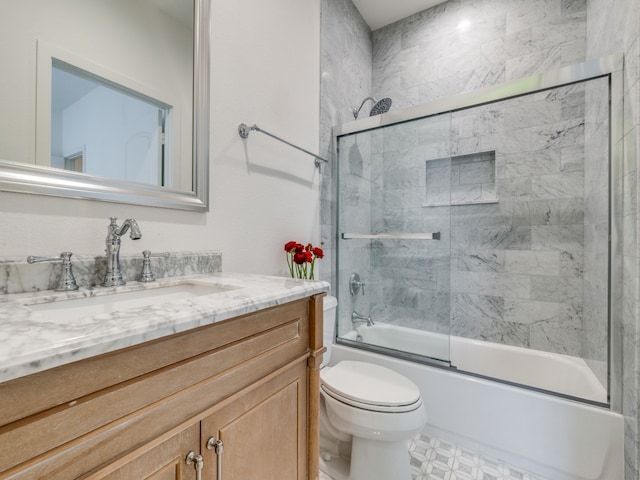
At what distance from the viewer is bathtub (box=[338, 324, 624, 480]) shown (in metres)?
1.28

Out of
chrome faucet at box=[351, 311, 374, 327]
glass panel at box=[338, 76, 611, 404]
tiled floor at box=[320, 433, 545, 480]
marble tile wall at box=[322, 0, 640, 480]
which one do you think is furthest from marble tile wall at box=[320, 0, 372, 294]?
tiled floor at box=[320, 433, 545, 480]

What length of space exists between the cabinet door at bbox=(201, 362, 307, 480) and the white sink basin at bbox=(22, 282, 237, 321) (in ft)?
1.01

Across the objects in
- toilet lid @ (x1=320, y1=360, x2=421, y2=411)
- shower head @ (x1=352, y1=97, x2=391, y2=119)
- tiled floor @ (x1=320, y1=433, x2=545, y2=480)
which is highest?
shower head @ (x1=352, y1=97, x2=391, y2=119)

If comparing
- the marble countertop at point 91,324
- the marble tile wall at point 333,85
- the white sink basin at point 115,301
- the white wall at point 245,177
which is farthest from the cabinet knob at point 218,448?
the marble tile wall at point 333,85

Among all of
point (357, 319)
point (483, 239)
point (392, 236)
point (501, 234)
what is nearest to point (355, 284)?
point (357, 319)

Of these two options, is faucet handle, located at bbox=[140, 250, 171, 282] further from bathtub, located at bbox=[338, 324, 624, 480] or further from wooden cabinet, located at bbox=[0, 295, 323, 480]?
bathtub, located at bbox=[338, 324, 624, 480]

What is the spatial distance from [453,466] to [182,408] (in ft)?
4.94

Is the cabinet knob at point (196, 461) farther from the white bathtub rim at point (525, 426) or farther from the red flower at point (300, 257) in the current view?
the white bathtub rim at point (525, 426)

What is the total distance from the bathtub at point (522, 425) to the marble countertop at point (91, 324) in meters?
1.30

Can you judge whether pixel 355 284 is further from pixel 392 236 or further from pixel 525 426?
pixel 525 426

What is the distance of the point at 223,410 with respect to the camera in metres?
0.63

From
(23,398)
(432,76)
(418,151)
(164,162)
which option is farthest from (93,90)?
(432,76)

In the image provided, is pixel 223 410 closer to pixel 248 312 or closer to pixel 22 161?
pixel 248 312

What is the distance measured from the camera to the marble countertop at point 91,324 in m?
0.36
